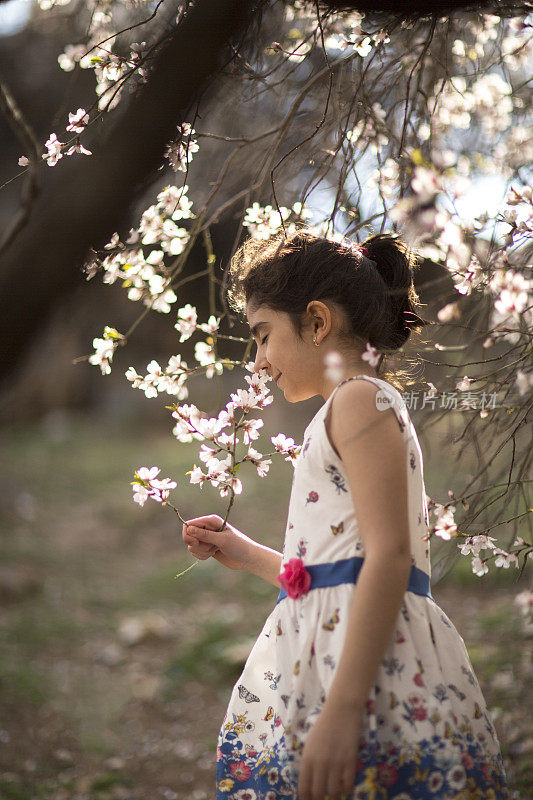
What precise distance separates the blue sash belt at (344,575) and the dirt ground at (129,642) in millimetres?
1259

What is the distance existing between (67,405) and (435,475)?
16.6ft

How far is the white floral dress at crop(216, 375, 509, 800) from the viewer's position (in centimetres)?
109

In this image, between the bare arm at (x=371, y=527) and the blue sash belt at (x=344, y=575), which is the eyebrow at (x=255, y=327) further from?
the blue sash belt at (x=344, y=575)

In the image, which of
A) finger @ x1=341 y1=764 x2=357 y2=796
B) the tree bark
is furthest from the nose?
finger @ x1=341 y1=764 x2=357 y2=796

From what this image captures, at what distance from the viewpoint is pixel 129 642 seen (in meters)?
3.71

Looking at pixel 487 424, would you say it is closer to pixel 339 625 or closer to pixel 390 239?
pixel 390 239

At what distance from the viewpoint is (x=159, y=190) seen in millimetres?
1925

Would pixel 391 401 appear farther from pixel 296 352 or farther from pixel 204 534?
pixel 204 534

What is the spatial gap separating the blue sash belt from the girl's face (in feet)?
1.12

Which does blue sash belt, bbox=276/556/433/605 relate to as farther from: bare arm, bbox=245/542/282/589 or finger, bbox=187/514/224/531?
finger, bbox=187/514/224/531

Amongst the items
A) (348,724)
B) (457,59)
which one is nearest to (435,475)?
(457,59)

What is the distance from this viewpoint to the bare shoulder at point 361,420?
116 centimetres

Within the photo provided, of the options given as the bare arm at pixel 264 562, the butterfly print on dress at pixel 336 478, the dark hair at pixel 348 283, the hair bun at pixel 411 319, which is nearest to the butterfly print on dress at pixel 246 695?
the bare arm at pixel 264 562

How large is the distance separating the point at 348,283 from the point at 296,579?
598 mm
